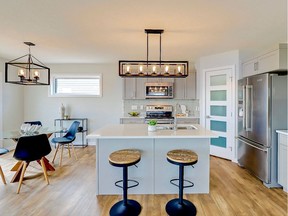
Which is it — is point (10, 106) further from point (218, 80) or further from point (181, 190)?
point (218, 80)

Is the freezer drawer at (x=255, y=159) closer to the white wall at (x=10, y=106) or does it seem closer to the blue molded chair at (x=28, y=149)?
the blue molded chair at (x=28, y=149)

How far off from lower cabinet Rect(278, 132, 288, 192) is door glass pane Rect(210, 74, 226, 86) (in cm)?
191

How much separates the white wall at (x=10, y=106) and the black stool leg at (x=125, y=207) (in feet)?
Result: 13.5

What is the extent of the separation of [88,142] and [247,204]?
4.54 metres

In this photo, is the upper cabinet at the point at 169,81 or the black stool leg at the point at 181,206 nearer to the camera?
the black stool leg at the point at 181,206

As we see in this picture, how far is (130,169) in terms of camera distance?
280cm

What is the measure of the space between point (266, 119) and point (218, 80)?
1.80 metres

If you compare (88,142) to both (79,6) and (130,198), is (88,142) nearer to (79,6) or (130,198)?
(130,198)

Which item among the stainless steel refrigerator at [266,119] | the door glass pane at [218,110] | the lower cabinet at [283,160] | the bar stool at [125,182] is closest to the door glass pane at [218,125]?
the door glass pane at [218,110]

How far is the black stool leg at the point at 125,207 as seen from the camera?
226 centimetres

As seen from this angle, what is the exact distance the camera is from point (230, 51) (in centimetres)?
427

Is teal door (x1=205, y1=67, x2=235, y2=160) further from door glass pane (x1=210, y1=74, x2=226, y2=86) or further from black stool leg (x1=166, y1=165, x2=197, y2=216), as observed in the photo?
black stool leg (x1=166, y1=165, x2=197, y2=216)

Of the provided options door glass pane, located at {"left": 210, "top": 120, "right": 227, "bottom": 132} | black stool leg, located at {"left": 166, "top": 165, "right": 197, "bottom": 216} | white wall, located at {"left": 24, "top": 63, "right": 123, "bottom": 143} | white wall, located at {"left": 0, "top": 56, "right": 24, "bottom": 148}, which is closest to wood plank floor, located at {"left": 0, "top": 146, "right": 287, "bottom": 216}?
black stool leg, located at {"left": 166, "top": 165, "right": 197, "bottom": 216}

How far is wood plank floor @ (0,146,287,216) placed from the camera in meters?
2.33
